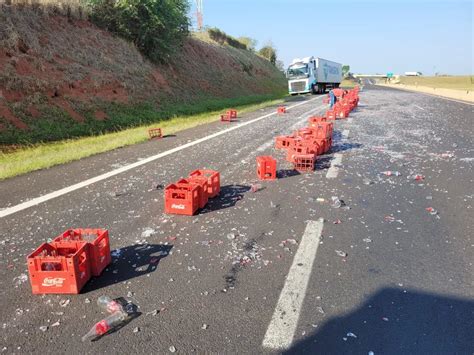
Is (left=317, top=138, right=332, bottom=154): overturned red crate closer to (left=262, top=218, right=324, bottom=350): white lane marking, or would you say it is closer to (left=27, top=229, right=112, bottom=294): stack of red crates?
(left=262, top=218, right=324, bottom=350): white lane marking

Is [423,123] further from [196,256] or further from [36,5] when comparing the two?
[36,5]

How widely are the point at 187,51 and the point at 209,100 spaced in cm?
936

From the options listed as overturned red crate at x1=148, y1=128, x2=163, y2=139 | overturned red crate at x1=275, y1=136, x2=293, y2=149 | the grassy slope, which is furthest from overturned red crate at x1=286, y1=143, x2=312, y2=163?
the grassy slope

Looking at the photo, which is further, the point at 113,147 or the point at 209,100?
the point at 209,100

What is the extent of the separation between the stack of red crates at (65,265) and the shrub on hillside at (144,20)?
2401 cm

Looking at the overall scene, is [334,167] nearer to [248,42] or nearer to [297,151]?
[297,151]

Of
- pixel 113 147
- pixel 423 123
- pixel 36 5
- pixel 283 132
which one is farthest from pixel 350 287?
pixel 36 5

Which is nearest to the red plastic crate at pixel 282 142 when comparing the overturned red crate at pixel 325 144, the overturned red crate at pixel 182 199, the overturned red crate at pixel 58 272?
the overturned red crate at pixel 325 144

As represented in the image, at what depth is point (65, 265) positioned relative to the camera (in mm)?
3254

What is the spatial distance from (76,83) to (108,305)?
1715 cm

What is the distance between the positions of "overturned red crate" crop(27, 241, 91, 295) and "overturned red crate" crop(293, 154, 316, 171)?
503cm

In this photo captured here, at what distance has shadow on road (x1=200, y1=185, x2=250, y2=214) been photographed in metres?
5.48

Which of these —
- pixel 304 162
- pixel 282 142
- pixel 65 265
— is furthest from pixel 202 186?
pixel 282 142

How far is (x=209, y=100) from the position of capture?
30.5 meters
